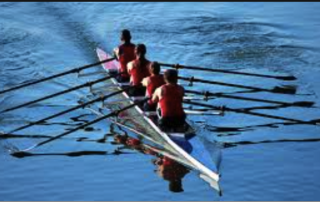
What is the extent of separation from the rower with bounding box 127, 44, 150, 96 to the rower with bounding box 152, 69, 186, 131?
6.88 feet

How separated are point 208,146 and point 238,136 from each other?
2.20 m

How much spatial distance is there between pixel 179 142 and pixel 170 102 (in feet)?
3.45

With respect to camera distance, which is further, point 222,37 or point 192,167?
point 222,37

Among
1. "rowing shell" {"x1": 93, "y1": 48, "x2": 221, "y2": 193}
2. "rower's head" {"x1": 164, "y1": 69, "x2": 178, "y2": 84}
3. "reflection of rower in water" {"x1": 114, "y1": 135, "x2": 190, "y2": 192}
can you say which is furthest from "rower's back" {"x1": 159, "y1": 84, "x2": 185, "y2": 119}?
"reflection of rower in water" {"x1": 114, "y1": 135, "x2": 190, "y2": 192}

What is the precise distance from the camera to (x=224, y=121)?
1884cm

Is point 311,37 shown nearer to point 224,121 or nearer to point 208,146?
point 224,121


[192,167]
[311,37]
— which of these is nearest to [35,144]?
[192,167]

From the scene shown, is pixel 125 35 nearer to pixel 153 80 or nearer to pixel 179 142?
pixel 153 80

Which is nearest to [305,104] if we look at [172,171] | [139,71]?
[139,71]

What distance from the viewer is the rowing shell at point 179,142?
48.7 ft

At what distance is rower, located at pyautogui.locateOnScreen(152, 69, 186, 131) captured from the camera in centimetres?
1573

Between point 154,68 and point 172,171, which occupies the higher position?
point 154,68

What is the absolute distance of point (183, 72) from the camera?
23859 mm

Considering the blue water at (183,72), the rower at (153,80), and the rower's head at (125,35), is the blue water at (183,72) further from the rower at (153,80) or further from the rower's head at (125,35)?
the rower's head at (125,35)
